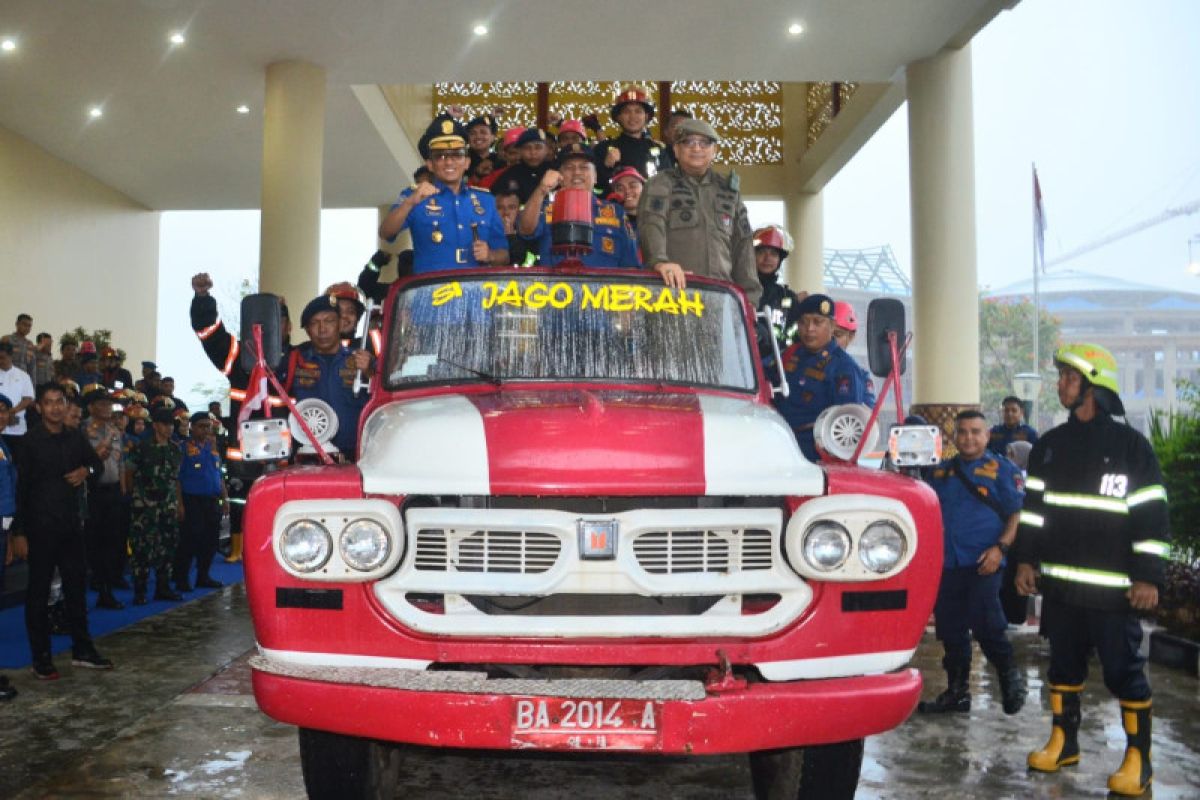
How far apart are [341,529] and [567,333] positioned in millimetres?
1437

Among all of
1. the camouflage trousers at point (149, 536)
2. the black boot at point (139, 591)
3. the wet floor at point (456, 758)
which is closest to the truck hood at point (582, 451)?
the wet floor at point (456, 758)

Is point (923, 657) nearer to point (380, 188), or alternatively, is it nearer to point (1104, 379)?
point (1104, 379)

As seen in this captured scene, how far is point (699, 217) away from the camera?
5.81 metres

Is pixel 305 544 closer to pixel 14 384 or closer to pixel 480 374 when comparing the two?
pixel 480 374

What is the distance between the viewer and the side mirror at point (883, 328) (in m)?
4.43

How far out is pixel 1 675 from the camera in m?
6.15

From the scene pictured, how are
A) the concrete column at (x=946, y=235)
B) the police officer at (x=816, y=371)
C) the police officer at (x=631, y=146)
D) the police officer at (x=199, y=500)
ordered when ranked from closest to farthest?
the police officer at (x=816, y=371) → the police officer at (x=631, y=146) → the police officer at (x=199, y=500) → the concrete column at (x=946, y=235)

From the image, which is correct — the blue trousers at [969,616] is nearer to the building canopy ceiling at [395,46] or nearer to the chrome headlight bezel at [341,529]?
the chrome headlight bezel at [341,529]

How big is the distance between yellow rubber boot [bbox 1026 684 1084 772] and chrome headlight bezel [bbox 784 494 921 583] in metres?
2.03

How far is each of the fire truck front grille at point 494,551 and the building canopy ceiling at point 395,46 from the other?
32.9 feet

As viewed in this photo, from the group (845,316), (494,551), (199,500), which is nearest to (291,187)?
(199,500)

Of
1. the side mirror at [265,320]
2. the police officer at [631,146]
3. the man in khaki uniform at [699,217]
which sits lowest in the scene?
the side mirror at [265,320]

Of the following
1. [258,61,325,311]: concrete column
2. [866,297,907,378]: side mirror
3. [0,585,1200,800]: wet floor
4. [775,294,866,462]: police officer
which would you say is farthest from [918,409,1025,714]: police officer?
[258,61,325,311]: concrete column

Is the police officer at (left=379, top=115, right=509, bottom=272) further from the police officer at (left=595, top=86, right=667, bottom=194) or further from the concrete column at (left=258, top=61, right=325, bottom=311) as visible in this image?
the concrete column at (left=258, top=61, right=325, bottom=311)
